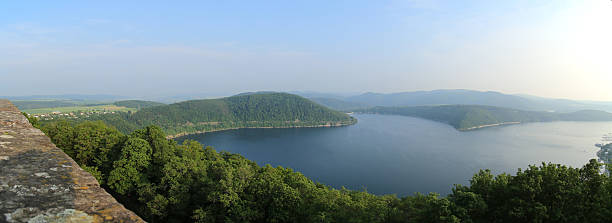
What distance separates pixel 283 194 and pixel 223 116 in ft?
544

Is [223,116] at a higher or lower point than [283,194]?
lower

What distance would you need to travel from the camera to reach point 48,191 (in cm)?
318

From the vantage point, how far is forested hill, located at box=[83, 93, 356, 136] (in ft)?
452

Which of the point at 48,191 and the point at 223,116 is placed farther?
the point at 223,116

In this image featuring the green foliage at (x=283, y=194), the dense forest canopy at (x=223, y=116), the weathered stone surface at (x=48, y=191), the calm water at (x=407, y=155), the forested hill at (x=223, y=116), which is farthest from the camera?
the dense forest canopy at (x=223, y=116)

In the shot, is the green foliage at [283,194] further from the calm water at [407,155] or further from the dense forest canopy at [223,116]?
the dense forest canopy at [223,116]

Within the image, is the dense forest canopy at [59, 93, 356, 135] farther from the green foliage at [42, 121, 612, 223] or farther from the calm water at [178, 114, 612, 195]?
the green foliage at [42, 121, 612, 223]

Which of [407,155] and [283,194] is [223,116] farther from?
[283,194]

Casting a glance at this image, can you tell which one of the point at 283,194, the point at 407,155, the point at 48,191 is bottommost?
the point at 407,155

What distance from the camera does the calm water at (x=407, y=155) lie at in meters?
61.5

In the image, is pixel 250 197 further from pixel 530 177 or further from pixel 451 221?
pixel 530 177

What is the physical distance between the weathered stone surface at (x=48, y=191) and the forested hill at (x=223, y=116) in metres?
134

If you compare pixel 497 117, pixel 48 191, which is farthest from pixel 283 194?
pixel 497 117

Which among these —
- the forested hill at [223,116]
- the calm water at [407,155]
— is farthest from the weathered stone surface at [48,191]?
the forested hill at [223,116]
